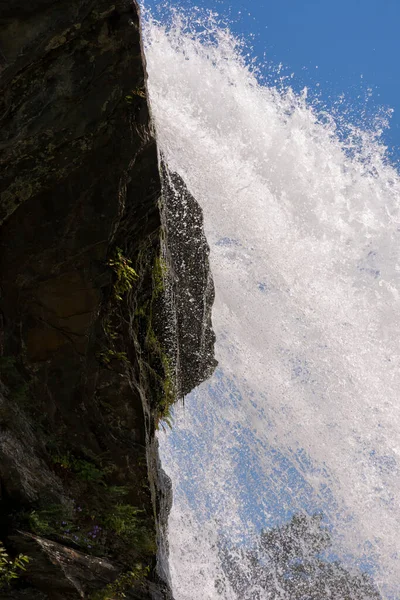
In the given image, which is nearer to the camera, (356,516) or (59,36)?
(59,36)

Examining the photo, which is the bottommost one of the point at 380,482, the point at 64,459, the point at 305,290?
the point at 64,459

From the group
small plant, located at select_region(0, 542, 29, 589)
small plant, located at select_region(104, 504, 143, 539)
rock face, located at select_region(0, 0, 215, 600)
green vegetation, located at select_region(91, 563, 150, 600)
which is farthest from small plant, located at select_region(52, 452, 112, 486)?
small plant, located at select_region(0, 542, 29, 589)

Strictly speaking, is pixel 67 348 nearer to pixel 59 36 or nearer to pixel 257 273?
pixel 59 36

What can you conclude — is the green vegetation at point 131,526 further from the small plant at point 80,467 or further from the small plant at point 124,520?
the small plant at point 80,467

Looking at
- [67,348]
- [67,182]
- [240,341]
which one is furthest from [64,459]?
[240,341]

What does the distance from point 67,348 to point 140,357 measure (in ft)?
3.04

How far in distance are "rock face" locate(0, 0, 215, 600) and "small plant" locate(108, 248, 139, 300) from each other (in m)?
0.01

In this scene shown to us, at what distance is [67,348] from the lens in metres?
5.31

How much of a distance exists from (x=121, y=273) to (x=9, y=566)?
8.28ft

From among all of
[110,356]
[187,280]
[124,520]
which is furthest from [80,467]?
[187,280]

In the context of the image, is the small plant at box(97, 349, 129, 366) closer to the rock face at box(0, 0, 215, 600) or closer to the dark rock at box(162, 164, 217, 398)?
the rock face at box(0, 0, 215, 600)

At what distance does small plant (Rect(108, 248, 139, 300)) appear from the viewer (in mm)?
5281

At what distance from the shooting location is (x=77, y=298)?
5223 millimetres

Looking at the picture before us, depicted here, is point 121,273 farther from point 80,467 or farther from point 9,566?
point 9,566
